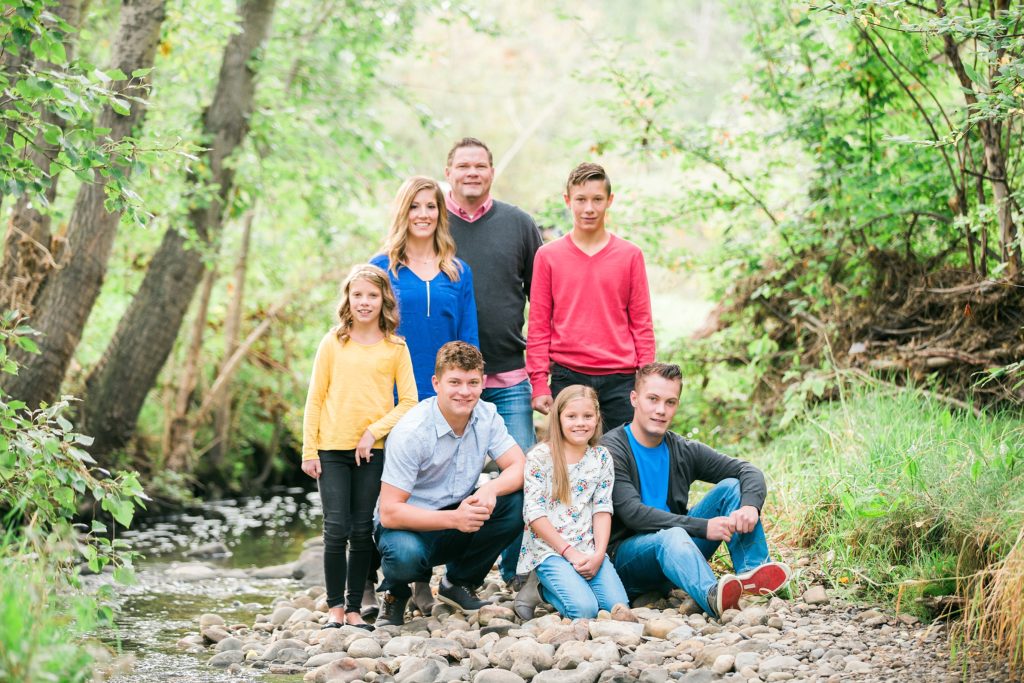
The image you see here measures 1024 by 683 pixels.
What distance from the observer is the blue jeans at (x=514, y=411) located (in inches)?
208

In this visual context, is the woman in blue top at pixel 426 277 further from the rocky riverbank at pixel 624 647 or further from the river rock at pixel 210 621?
the river rock at pixel 210 621

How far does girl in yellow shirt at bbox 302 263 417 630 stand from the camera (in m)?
4.70

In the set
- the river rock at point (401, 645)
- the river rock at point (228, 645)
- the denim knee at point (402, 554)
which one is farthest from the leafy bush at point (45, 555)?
the denim knee at point (402, 554)

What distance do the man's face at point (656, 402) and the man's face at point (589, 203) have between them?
816mm

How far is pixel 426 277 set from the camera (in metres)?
4.96

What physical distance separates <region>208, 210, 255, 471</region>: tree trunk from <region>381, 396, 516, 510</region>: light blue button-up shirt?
6849 millimetres

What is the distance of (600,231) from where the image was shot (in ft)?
17.2

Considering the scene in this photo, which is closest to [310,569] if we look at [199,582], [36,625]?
[199,582]

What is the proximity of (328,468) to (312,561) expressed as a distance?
2486 millimetres

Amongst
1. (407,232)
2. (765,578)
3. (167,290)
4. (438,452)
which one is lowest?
(765,578)

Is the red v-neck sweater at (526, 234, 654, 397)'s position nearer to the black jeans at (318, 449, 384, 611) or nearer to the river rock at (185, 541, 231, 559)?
the black jeans at (318, 449, 384, 611)

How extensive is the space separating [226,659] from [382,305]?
164 cm

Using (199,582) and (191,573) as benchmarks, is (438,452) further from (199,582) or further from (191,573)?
(191,573)

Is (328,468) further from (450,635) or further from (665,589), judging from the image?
(665,589)
